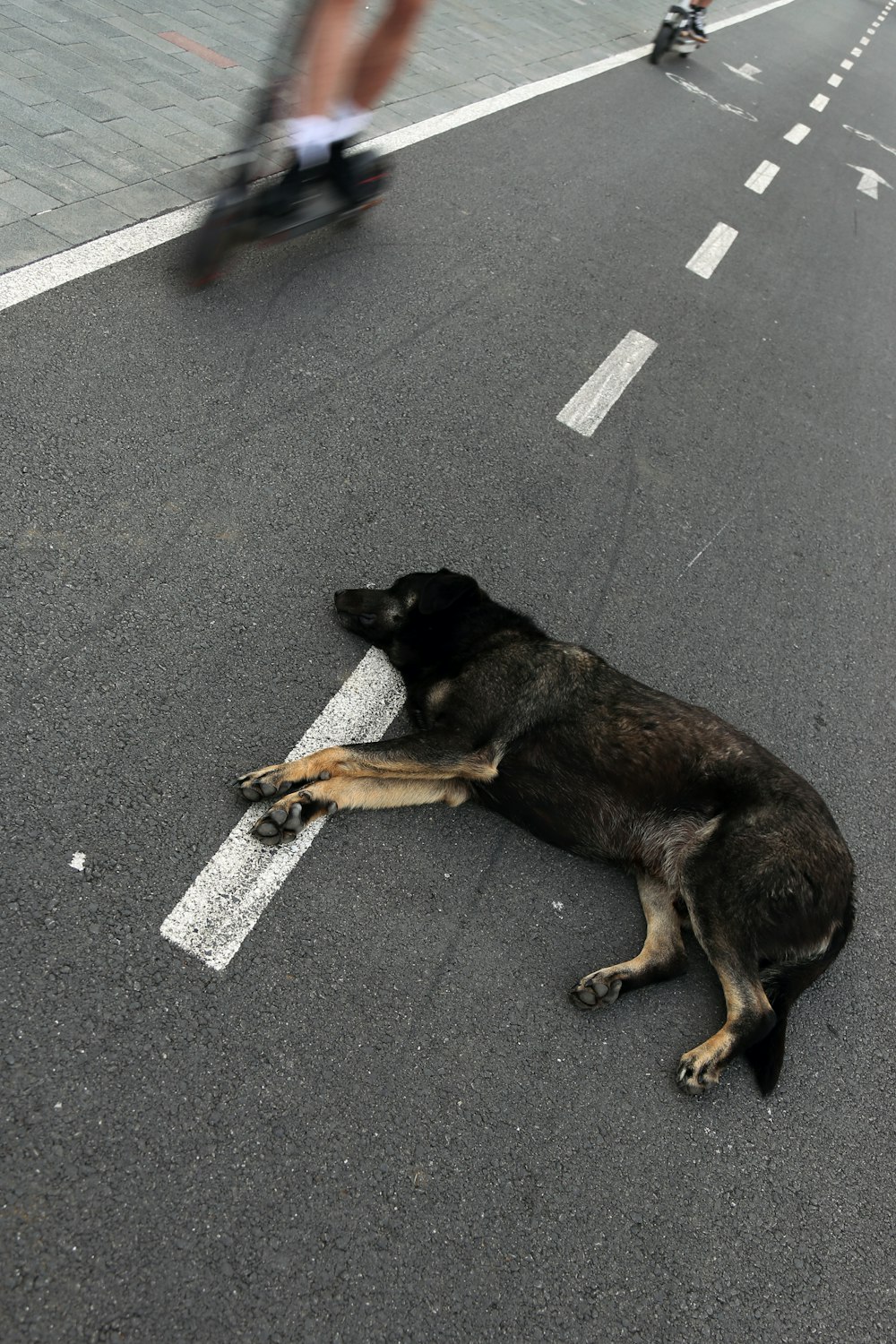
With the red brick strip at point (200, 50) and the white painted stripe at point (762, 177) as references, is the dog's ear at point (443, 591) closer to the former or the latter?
the red brick strip at point (200, 50)

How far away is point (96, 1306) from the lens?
232 cm

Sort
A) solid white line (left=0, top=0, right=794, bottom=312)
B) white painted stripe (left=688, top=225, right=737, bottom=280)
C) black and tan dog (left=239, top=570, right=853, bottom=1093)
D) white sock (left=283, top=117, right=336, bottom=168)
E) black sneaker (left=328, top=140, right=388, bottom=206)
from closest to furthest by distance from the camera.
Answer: black and tan dog (left=239, top=570, right=853, bottom=1093)
solid white line (left=0, top=0, right=794, bottom=312)
white sock (left=283, top=117, right=336, bottom=168)
black sneaker (left=328, top=140, right=388, bottom=206)
white painted stripe (left=688, top=225, right=737, bottom=280)

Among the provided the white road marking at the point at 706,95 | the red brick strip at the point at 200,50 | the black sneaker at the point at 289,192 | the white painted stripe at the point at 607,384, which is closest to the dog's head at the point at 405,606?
the white painted stripe at the point at 607,384

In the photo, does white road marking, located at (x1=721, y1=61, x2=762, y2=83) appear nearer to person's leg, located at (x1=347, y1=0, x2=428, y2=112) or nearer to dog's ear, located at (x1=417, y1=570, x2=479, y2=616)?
person's leg, located at (x1=347, y1=0, x2=428, y2=112)

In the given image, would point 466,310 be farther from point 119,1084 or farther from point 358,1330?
point 358,1330

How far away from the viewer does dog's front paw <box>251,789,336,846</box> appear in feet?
11.3

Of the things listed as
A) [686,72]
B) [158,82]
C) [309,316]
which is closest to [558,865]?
[309,316]

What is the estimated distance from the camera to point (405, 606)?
427cm

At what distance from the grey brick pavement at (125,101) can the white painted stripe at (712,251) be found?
263 centimetres

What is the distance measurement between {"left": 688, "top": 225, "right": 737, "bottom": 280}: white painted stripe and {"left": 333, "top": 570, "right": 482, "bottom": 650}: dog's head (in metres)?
5.66

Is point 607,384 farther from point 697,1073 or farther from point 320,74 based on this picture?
point 697,1073

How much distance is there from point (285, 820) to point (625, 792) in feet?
4.14

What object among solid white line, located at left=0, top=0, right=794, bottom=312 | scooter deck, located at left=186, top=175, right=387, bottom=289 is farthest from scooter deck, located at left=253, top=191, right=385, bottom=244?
solid white line, located at left=0, top=0, right=794, bottom=312

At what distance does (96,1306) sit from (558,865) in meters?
2.08
